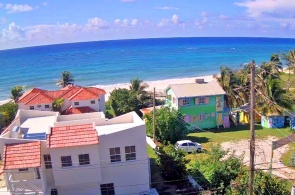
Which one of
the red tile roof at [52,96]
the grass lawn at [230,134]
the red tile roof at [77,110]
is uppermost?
the red tile roof at [52,96]

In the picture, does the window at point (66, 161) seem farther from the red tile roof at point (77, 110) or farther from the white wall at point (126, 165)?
the red tile roof at point (77, 110)

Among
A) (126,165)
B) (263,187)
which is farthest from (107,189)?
(263,187)

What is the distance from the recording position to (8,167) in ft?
66.0

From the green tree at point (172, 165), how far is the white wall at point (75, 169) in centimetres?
614

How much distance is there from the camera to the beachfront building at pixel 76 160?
68.6 ft

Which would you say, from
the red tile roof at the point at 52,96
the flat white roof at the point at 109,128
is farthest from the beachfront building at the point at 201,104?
the flat white roof at the point at 109,128

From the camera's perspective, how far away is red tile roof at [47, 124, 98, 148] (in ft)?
69.4

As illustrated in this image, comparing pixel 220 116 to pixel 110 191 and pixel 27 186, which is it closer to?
pixel 110 191

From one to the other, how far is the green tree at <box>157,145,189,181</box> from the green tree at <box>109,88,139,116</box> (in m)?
22.5

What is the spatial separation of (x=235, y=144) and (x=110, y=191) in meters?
18.8

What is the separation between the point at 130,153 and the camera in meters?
22.6

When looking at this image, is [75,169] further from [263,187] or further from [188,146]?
[188,146]

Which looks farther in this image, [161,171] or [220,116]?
[220,116]

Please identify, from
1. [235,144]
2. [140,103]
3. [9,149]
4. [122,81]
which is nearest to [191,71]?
[122,81]
